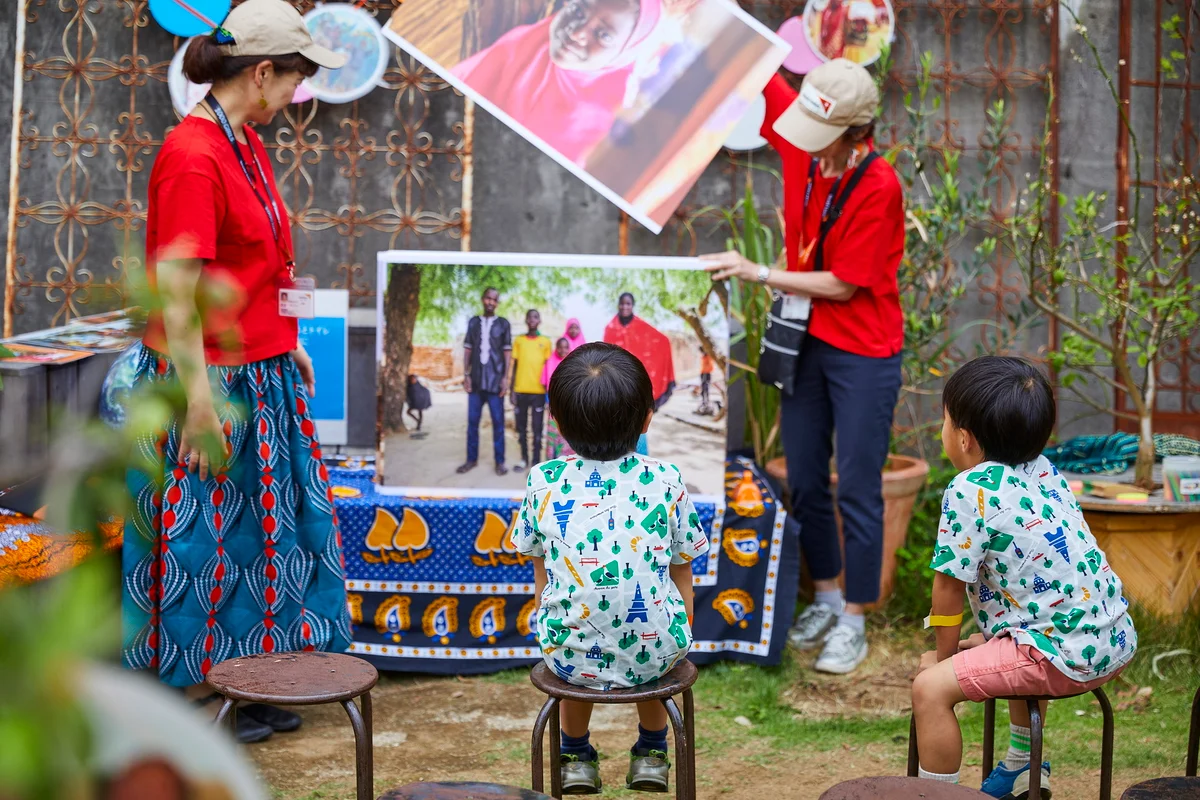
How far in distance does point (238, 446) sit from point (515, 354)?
40.4 inches

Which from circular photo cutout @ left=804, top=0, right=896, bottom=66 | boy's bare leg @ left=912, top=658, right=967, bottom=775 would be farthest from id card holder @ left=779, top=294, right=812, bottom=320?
circular photo cutout @ left=804, top=0, right=896, bottom=66

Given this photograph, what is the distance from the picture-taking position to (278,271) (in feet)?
9.53

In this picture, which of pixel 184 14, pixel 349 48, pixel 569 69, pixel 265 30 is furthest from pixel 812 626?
pixel 184 14

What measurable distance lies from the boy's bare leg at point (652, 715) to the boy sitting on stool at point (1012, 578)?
0.53 meters

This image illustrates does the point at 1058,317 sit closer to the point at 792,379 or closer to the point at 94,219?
the point at 792,379

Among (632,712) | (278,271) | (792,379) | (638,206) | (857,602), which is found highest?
(638,206)

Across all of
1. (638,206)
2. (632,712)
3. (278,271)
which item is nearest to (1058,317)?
(638,206)

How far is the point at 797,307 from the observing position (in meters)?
3.60

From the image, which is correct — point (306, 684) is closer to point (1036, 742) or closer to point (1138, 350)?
point (1036, 742)

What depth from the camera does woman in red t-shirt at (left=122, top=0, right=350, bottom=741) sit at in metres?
2.72

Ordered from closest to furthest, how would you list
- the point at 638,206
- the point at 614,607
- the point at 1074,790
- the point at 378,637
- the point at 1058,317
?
the point at 614,607 → the point at 1074,790 → the point at 638,206 → the point at 378,637 → the point at 1058,317

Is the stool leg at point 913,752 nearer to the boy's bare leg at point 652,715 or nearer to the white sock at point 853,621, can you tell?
the boy's bare leg at point 652,715

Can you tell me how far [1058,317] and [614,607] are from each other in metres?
2.48

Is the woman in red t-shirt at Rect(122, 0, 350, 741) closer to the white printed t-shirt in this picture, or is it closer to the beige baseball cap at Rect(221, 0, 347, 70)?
the beige baseball cap at Rect(221, 0, 347, 70)
